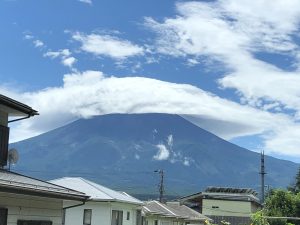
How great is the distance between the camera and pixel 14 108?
17.7 meters

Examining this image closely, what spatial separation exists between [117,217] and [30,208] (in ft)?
72.5

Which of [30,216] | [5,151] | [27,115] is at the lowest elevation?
[30,216]

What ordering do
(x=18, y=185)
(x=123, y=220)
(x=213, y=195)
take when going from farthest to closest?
1. (x=213, y=195)
2. (x=123, y=220)
3. (x=18, y=185)

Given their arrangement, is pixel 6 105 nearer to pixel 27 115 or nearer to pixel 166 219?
pixel 27 115

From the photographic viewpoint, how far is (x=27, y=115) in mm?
18500

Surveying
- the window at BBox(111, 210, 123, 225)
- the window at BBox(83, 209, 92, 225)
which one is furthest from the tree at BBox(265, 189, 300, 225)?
the window at BBox(83, 209, 92, 225)

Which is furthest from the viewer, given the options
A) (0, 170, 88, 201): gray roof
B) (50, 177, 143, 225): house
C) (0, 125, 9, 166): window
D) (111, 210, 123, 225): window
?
(111, 210, 123, 225): window

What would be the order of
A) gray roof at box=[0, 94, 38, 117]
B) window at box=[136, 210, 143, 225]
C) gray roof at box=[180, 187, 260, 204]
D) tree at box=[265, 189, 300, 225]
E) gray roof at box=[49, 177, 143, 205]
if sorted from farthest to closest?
gray roof at box=[180, 187, 260, 204] → tree at box=[265, 189, 300, 225] → window at box=[136, 210, 143, 225] → gray roof at box=[49, 177, 143, 205] → gray roof at box=[0, 94, 38, 117]

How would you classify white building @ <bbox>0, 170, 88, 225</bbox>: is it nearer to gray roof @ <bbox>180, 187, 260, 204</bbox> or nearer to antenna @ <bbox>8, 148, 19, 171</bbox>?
antenna @ <bbox>8, 148, 19, 171</bbox>

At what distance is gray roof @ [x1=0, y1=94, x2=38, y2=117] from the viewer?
55.8ft

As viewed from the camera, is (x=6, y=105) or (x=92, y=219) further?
(x=92, y=219)

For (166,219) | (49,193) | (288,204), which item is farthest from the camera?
(166,219)

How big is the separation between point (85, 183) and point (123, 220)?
11.4 ft

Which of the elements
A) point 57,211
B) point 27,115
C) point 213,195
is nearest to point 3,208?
point 57,211
